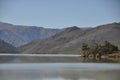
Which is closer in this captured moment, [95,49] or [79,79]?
[79,79]

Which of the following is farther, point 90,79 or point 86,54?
point 86,54

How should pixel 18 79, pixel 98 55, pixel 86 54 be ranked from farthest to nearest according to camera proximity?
pixel 86 54 → pixel 98 55 → pixel 18 79

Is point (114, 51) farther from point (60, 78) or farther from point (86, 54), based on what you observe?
point (60, 78)

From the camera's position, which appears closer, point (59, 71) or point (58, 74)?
point (58, 74)

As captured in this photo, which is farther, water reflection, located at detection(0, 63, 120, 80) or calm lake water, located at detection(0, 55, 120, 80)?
calm lake water, located at detection(0, 55, 120, 80)

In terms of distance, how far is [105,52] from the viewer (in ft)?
377

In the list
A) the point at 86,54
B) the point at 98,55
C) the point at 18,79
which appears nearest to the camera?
the point at 18,79

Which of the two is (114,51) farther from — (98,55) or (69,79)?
(69,79)

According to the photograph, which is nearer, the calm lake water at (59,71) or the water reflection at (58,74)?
the water reflection at (58,74)

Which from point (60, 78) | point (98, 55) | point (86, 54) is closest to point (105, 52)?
point (98, 55)

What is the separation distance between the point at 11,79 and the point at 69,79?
4.81 m

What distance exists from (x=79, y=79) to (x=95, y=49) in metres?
87.7

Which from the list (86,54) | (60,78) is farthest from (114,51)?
(60,78)

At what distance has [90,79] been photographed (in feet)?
92.2
